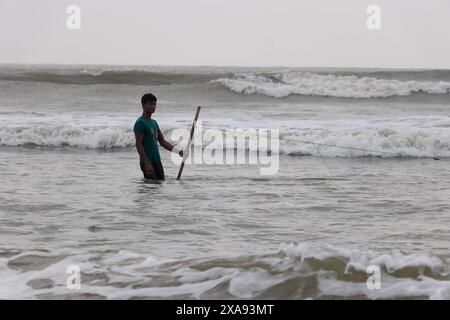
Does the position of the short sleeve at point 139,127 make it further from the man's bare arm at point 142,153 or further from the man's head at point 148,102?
the man's head at point 148,102

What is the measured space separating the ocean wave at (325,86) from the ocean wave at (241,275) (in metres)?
24.3

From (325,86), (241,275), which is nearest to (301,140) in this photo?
(241,275)

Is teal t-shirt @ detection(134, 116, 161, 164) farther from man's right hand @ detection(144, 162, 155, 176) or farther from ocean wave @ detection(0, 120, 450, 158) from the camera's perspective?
ocean wave @ detection(0, 120, 450, 158)

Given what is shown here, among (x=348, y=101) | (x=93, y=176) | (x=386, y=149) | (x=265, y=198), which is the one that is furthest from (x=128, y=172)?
(x=348, y=101)

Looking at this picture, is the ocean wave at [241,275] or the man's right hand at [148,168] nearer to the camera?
the ocean wave at [241,275]

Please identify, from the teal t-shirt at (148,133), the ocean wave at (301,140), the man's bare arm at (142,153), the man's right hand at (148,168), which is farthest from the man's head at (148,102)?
the ocean wave at (301,140)

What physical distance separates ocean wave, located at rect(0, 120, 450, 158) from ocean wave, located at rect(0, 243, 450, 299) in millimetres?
7975

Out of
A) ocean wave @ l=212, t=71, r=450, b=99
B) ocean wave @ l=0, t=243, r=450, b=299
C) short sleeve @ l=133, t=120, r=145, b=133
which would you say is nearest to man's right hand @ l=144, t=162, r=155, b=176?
short sleeve @ l=133, t=120, r=145, b=133

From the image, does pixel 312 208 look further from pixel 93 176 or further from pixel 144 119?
pixel 93 176

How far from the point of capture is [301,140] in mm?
15242

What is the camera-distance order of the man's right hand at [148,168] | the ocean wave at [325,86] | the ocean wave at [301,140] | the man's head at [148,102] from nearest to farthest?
the man's head at [148,102]
the man's right hand at [148,168]
the ocean wave at [301,140]
the ocean wave at [325,86]

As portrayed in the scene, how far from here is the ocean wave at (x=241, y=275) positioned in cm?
507

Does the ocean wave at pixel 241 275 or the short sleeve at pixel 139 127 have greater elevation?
the short sleeve at pixel 139 127

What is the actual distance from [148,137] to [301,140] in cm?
614
